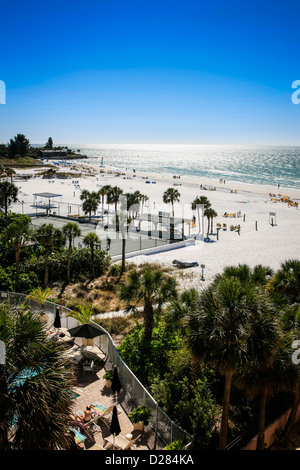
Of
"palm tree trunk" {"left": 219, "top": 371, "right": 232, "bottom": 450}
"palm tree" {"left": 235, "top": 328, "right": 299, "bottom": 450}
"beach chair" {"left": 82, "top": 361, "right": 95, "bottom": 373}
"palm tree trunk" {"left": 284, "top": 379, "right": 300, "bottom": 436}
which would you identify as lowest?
"palm tree trunk" {"left": 284, "top": 379, "right": 300, "bottom": 436}

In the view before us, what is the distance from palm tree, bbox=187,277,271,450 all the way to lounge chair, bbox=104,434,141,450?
9.47ft

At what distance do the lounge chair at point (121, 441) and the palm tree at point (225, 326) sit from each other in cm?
289

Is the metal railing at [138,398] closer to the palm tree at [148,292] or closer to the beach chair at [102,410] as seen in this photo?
the beach chair at [102,410]

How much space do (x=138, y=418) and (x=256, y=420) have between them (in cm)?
374

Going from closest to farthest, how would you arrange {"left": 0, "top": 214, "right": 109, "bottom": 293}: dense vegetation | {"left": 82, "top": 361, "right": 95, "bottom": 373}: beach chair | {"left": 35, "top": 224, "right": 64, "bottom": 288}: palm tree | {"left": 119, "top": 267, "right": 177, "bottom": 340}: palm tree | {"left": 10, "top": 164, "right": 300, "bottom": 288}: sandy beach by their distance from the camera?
{"left": 82, "top": 361, "right": 95, "bottom": 373}: beach chair → {"left": 119, "top": 267, "right": 177, "bottom": 340}: palm tree → {"left": 0, "top": 214, "right": 109, "bottom": 293}: dense vegetation → {"left": 35, "top": 224, "right": 64, "bottom": 288}: palm tree → {"left": 10, "top": 164, "right": 300, "bottom": 288}: sandy beach

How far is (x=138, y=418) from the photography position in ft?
29.5

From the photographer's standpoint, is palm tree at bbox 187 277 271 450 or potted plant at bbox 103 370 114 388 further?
potted plant at bbox 103 370 114 388

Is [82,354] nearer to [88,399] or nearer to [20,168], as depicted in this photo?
[88,399]

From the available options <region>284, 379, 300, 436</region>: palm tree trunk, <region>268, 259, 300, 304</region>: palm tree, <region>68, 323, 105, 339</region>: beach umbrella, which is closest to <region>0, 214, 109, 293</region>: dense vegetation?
<region>68, 323, 105, 339</region>: beach umbrella

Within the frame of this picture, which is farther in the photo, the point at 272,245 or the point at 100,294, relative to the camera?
the point at 272,245

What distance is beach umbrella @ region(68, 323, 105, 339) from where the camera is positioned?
12312 millimetres

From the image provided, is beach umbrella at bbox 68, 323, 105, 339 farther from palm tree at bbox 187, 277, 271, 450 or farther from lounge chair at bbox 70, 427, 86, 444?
palm tree at bbox 187, 277, 271, 450
